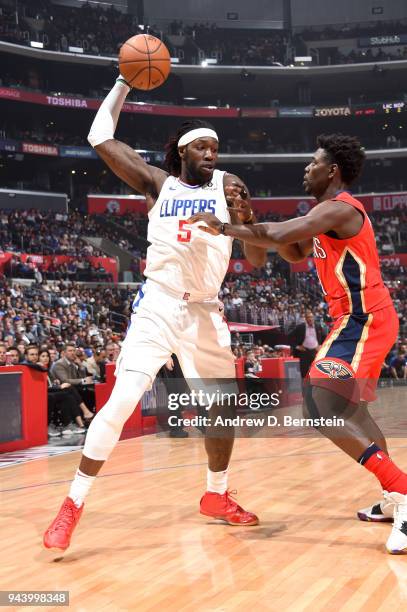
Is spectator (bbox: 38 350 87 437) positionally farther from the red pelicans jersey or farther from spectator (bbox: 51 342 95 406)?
the red pelicans jersey

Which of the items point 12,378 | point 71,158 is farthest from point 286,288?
point 12,378

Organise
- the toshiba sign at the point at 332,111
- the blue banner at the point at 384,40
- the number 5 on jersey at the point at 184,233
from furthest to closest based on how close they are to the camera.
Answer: the blue banner at the point at 384,40
the toshiba sign at the point at 332,111
the number 5 on jersey at the point at 184,233

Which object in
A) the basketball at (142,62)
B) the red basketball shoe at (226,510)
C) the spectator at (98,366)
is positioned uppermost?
the basketball at (142,62)

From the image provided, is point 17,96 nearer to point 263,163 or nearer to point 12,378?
point 263,163

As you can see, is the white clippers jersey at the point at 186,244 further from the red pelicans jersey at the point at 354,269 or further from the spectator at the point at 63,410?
the spectator at the point at 63,410

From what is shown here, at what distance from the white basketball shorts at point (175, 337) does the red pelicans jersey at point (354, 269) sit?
2.29ft

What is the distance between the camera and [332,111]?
1542 inches

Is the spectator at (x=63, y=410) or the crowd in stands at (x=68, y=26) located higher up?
the crowd in stands at (x=68, y=26)

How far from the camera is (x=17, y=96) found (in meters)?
33.0

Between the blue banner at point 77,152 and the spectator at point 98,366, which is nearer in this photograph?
the spectator at point 98,366

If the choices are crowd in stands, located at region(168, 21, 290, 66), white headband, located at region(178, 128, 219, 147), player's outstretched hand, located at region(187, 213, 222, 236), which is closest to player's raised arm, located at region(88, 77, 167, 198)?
white headband, located at region(178, 128, 219, 147)

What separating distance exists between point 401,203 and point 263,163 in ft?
25.2

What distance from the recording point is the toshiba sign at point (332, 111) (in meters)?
39.1

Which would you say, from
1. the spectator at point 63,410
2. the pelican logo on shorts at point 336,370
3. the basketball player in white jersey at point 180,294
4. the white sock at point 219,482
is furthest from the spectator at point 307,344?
the pelican logo on shorts at point 336,370
